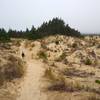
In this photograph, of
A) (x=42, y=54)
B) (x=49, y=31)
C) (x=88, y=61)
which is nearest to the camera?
(x=88, y=61)

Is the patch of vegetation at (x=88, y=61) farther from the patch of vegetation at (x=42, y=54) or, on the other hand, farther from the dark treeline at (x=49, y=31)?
the dark treeline at (x=49, y=31)

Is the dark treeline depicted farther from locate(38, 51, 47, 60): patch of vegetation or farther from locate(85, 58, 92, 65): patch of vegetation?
locate(85, 58, 92, 65): patch of vegetation

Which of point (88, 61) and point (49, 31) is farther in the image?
point (49, 31)

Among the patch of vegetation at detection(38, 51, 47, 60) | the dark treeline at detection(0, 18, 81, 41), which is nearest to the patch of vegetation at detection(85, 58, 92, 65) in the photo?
the patch of vegetation at detection(38, 51, 47, 60)

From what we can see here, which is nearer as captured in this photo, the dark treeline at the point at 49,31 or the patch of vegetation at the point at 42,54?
the patch of vegetation at the point at 42,54

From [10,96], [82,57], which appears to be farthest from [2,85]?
[82,57]

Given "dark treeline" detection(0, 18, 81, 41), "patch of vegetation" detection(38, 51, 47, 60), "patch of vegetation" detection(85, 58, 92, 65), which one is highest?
"dark treeline" detection(0, 18, 81, 41)

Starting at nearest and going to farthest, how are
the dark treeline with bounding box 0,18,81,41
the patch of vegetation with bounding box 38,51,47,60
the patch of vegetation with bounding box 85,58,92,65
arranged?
1. the patch of vegetation with bounding box 85,58,92,65
2. the patch of vegetation with bounding box 38,51,47,60
3. the dark treeline with bounding box 0,18,81,41

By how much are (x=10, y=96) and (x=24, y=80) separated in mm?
5420

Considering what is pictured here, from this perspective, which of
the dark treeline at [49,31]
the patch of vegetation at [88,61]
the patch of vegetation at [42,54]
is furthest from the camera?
the dark treeline at [49,31]

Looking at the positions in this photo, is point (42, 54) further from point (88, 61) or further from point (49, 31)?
point (49, 31)

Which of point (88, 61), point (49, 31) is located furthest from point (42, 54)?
point (49, 31)

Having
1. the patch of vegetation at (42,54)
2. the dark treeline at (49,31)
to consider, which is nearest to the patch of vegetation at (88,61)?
the patch of vegetation at (42,54)

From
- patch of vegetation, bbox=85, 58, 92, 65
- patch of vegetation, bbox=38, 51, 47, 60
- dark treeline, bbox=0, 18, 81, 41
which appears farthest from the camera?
dark treeline, bbox=0, 18, 81, 41
